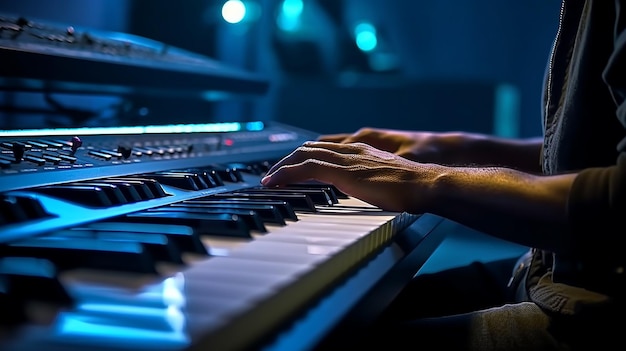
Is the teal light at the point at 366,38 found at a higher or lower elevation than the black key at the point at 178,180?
higher

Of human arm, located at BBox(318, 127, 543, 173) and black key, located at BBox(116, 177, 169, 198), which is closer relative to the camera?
black key, located at BBox(116, 177, 169, 198)

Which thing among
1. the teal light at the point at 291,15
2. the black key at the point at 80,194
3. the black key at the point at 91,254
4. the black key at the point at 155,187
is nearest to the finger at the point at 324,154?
the black key at the point at 155,187

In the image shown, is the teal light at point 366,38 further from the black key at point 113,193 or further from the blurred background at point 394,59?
the black key at point 113,193

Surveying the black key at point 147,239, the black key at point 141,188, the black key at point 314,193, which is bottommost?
the black key at point 314,193

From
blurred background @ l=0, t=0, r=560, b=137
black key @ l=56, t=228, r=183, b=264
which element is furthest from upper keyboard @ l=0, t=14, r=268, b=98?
blurred background @ l=0, t=0, r=560, b=137

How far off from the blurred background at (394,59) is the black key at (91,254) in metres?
1.85

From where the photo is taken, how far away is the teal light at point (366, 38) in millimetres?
4008

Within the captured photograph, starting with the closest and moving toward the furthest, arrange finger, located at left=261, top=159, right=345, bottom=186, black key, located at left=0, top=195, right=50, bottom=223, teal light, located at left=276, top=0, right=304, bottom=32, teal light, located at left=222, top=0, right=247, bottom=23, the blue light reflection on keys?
the blue light reflection on keys
black key, located at left=0, top=195, right=50, bottom=223
finger, located at left=261, top=159, right=345, bottom=186
teal light, located at left=222, top=0, right=247, bottom=23
teal light, located at left=276, top=0, right=304, bottom=32

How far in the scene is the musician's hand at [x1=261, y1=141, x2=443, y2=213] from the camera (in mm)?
959

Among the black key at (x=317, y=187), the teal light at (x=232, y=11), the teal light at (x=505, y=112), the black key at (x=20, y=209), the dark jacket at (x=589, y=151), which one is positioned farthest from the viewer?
the teal light at (x=505, y=112)

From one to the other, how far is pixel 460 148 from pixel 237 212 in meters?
0.86

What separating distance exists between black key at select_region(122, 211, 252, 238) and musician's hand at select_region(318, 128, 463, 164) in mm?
764

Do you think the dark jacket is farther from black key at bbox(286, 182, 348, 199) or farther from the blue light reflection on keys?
the blue light reflection on keys

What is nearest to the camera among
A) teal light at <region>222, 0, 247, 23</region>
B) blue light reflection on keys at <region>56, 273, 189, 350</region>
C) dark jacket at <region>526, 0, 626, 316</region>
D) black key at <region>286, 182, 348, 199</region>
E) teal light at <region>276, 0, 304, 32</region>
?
blue light reflection on keys at <region>56, 273, 189, 350</region>
